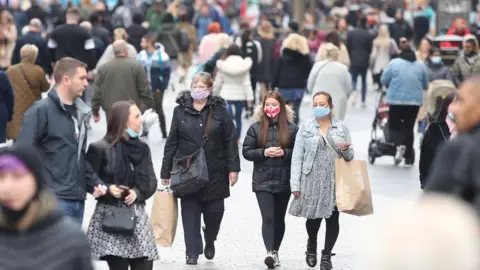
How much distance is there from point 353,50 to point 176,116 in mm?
14103

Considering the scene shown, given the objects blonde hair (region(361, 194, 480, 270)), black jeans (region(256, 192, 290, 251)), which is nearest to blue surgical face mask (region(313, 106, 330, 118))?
black jeans (region(256, 192, 290, 251))

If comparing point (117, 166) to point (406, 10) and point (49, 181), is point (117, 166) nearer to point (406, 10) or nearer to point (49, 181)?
point (49, 181)

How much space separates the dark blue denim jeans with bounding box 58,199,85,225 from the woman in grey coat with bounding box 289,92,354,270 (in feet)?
7.10

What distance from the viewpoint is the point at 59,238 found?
4.59 m

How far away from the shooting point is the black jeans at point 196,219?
33.0ft

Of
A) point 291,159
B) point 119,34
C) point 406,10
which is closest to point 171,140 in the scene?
point 291,159

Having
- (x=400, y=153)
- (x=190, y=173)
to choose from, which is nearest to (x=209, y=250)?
(x=190, y=173)

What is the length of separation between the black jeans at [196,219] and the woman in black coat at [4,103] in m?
2.52

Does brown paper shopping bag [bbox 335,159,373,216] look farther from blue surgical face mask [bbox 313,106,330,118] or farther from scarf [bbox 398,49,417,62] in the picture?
scarf [bbox 398,49,417,62]

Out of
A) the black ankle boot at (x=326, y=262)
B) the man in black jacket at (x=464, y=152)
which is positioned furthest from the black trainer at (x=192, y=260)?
the man in black jacket at (x=464, y=152)

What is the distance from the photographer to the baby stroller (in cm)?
1602

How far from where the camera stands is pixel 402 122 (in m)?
15.8

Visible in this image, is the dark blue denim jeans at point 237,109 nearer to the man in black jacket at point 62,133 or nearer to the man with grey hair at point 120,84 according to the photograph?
the man with grey hair at point 120,84

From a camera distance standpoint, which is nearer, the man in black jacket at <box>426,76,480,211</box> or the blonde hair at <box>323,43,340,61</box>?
the man in black jacket at <box>426,76,480,211</box>
